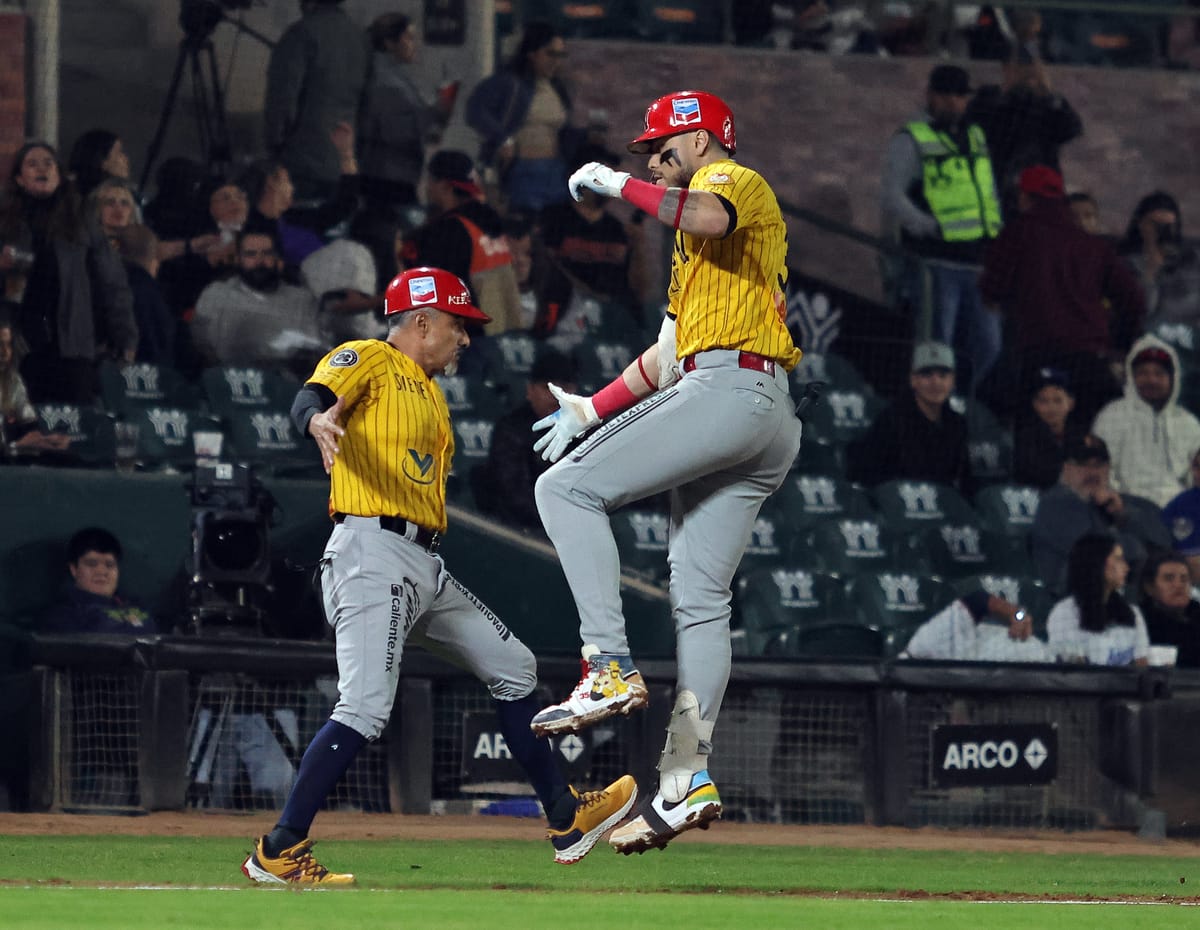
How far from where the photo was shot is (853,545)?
11070 millimetres

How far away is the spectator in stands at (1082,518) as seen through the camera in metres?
11.3

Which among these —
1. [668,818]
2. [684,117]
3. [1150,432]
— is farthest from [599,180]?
[1150,432]

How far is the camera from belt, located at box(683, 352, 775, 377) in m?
5.36

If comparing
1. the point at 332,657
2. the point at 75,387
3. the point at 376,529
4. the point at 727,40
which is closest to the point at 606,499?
the point at 376,529

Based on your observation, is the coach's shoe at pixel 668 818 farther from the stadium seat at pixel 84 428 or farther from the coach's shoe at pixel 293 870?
the stadium seat at pixel 84 428

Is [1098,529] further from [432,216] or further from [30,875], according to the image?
[30,875]

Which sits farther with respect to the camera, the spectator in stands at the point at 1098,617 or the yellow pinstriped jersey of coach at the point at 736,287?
the spectator in stands at the point at 1098,617

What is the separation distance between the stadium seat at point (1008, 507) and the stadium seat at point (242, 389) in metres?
4.04

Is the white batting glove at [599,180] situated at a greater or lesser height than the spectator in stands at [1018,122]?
lesser

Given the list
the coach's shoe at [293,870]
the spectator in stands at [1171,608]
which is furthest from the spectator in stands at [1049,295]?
A: the coach's shoe at [293,870]

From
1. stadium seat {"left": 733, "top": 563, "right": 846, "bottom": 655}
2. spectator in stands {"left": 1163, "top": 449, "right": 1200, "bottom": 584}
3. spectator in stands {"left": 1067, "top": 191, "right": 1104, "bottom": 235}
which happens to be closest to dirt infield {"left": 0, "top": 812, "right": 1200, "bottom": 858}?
stadium seat {"left": 733, "top": 563, "right": 846, "bottom": 655}

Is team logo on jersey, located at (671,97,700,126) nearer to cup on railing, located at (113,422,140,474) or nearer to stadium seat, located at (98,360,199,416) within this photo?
cup on railing, located at (113,422,140,474)

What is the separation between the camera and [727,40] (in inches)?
564

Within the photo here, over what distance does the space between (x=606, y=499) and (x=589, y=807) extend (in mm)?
1040
